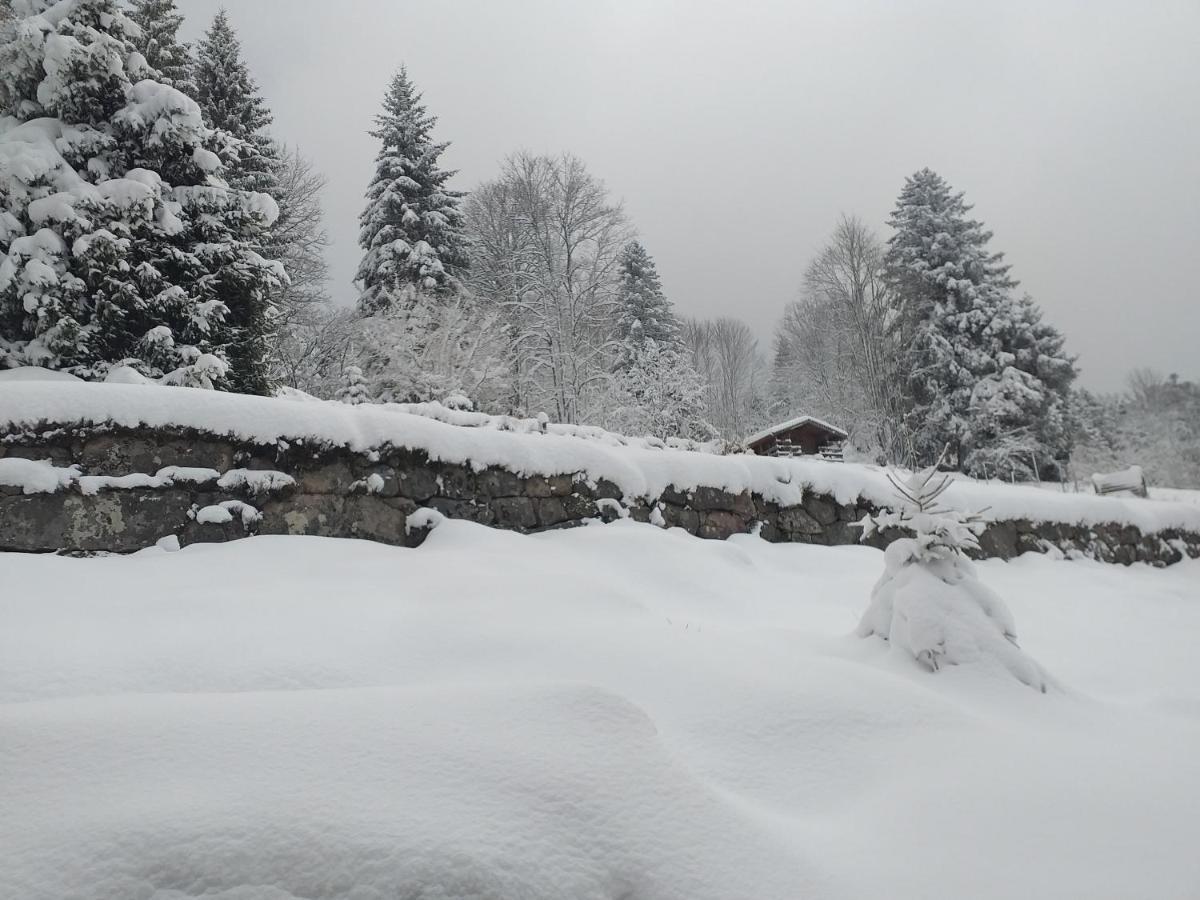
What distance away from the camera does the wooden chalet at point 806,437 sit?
1817 centimetres

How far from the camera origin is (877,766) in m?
1.63

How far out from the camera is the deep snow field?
0.90 m

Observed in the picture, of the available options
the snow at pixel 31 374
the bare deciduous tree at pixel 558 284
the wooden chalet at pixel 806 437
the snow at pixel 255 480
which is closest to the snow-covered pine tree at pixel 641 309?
the bare deciduous tree at pixel 558 284

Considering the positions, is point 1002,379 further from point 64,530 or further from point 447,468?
point 64,530

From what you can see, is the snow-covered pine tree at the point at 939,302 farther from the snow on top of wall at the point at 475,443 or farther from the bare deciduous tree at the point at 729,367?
the snow on top of wall at the point at 475,443

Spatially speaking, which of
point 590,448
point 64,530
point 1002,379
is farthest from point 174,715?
point 1002,379

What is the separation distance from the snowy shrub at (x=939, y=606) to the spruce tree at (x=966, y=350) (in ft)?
60.9

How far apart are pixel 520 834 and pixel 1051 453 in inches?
902

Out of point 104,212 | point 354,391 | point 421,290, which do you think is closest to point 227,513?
point 104,212

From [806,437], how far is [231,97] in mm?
18617

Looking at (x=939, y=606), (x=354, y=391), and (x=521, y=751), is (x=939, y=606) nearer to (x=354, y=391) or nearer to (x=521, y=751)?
(x=521, y=751)

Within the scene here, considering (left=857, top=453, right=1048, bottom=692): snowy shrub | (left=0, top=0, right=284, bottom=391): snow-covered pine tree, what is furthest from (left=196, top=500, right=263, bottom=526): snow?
(left=0, top=0, right=284, bottom=391): snow-covered pine tree

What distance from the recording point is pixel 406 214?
55.8ft

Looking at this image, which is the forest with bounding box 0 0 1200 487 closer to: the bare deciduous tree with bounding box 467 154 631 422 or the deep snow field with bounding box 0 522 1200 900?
the bare deciduous tree with bounding box 467 154 631 422
